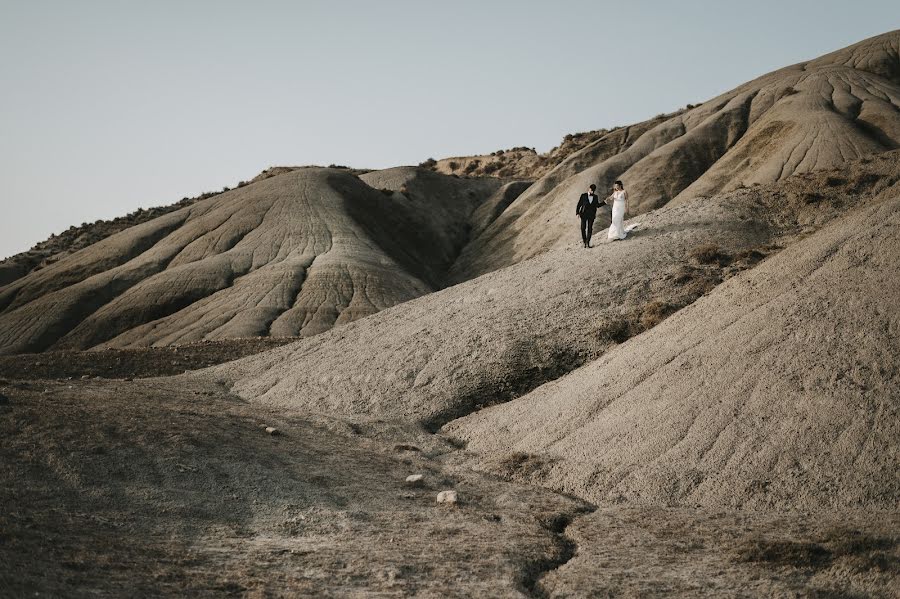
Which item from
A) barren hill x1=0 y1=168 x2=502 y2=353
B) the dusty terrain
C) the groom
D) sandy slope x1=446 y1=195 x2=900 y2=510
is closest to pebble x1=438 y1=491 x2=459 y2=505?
the dusty terrain

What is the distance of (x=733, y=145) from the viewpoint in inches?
2152

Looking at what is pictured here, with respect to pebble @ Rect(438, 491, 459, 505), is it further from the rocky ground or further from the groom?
the groom

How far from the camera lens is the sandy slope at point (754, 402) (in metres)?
10.1

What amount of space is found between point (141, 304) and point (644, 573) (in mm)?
41147

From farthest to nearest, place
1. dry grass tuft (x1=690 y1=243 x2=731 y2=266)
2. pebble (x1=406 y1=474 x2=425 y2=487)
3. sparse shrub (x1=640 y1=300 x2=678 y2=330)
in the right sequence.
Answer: dry grass tuft (x1=690 y1=243 x2=731 y2=266), sparse shrub (x1=640 y1=300 x2=678 y2=330), pebble (x1=406 y1=474 x2=425 y2=487)

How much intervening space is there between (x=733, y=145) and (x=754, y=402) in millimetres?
47265

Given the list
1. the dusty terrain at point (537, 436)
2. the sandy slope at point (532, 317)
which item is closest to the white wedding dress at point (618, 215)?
the sandy slope at point (532, 317)

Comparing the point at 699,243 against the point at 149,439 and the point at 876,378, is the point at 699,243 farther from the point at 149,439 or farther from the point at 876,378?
the point at 149,439

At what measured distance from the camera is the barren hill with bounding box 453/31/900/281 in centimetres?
4738

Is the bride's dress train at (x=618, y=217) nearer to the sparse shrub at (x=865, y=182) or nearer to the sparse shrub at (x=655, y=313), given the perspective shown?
the sparse shrub at (x=655, y=313)

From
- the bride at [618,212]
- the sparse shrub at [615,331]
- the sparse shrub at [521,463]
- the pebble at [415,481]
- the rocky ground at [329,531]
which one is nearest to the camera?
the rocky ground at [329,531]

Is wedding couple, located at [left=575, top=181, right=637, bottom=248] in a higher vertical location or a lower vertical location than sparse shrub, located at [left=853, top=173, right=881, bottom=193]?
higher

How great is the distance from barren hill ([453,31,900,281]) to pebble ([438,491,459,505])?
38194 millimetres

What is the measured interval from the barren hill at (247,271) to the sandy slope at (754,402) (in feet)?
85.0
